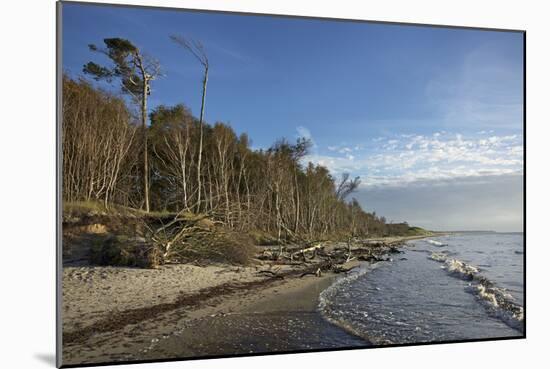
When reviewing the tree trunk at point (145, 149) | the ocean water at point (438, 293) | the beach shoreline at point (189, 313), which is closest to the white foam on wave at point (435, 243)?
the ocean water at point (438, 293)

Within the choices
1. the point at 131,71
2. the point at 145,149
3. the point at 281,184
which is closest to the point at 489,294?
the point at 281,184

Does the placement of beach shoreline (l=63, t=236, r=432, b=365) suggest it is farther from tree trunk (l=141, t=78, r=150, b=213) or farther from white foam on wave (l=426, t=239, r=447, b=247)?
white foam on wave (l=426, t=239, r=447, b=247)

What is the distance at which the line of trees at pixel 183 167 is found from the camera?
4.21 metres

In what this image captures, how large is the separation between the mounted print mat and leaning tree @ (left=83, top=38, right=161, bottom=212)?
0.04 ft

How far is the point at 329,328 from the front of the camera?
4516 millimetres

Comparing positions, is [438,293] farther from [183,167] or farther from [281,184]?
[183,167]

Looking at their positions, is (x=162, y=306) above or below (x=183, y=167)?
below

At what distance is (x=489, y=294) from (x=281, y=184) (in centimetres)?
237

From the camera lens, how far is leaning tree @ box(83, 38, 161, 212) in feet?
13.8

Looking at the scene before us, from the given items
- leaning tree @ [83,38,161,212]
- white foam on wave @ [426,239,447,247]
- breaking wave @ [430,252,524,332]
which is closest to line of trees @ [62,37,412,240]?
leaning tree @ [83,38,161,212]

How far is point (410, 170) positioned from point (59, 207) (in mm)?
3240

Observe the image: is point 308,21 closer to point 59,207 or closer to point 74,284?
point 59,207

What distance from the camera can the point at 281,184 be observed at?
491 centimetres
